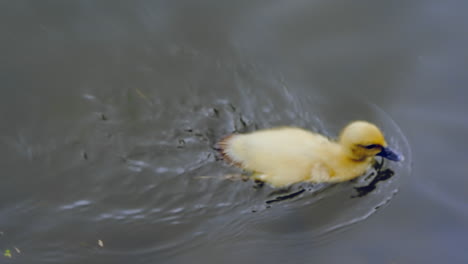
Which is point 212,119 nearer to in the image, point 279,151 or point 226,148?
point 226,148

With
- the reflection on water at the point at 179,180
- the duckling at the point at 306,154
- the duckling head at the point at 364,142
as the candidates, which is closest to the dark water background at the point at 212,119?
the reflection on water at the point at 179,180

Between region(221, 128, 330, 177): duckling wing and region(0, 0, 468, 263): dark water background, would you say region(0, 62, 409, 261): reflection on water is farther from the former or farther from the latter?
region(221, 128, 330, 177): duckling wing

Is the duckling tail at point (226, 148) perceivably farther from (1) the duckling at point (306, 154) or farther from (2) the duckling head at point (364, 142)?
(2) the duckling head at point (364, 142)

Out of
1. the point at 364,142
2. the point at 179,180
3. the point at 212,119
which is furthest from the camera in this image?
the point at 212,119

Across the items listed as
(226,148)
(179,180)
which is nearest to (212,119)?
(226,148)

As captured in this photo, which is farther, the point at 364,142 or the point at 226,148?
the point at 226,148
